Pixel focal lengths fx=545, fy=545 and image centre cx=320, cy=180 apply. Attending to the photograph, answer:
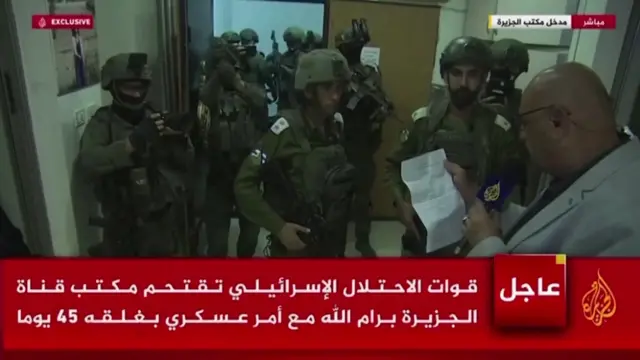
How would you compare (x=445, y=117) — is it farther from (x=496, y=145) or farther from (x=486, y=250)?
(x=486, y=250)

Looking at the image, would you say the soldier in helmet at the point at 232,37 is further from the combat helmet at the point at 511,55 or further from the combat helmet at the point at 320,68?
the combat helmet at the point at 511,55

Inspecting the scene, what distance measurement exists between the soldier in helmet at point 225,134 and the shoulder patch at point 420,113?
29 cm

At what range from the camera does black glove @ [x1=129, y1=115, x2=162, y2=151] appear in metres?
1.03

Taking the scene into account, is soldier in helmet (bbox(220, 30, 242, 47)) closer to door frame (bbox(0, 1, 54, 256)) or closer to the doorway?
the doorway

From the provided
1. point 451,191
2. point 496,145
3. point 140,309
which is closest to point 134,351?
point 140,309

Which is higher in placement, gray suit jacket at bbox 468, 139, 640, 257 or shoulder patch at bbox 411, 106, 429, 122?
shoulder patch at bbox 411, 106, 429, 122

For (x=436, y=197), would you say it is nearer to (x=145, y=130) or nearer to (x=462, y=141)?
(x=462, y=141)

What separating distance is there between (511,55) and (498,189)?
0.26m

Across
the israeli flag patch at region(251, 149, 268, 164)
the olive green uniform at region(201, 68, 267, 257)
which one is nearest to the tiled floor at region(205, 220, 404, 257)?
the olive green uniform at region(201, 68, 267, 257)

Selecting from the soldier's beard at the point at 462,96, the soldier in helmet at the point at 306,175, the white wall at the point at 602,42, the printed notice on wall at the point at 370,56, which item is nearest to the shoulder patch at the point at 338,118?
the soldier in helmet at the point at 306,175

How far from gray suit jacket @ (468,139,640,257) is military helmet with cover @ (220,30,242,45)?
25.3 inches

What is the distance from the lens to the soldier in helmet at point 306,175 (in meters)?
1.04

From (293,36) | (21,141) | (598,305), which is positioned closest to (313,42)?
(293,36)

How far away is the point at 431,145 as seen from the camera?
1.06 metres
